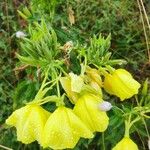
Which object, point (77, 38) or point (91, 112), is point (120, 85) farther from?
point (77, 38)

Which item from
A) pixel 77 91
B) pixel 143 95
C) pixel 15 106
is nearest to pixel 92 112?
pixel 77 91

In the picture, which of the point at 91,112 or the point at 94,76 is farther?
the point at 94,76

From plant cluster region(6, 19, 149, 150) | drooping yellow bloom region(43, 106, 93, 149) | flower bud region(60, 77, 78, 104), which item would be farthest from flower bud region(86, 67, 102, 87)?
drooping yellow bloom region(43, 106, 93, 149)

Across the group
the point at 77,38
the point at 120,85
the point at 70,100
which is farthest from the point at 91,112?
the point at 77,38

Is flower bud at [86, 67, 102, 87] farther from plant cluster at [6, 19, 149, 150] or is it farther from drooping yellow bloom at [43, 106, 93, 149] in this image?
drooping yellow bloom at [43, 106, 93, 149]

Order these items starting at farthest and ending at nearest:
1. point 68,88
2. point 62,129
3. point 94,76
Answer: point 94,76
point 68,88
point 62,129

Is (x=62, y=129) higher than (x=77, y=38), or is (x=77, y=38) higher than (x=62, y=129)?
(x=62, y=129)

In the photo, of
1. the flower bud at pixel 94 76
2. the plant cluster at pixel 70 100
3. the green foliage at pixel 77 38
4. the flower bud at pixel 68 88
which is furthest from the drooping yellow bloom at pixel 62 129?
the green foliage at pixel 77 38

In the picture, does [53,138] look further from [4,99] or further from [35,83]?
[4,99]
